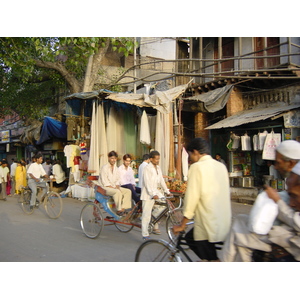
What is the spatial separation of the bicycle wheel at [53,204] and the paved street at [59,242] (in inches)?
8.0

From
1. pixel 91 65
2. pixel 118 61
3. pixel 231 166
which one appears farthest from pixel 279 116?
pixel 118 61

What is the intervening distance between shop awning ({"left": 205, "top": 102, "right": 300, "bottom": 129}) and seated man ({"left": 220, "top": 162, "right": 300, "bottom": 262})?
702cm

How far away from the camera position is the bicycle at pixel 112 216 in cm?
586

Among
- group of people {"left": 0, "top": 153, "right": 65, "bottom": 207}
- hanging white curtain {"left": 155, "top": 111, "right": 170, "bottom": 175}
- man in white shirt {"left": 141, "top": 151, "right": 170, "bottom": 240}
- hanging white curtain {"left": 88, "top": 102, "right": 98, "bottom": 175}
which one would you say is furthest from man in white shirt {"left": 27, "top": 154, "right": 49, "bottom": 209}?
man in white shirt {"left": 141, "top": 151, "right": 170, "bottom": 240}

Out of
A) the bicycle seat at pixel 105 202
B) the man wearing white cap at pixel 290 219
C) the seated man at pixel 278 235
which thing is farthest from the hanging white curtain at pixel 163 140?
the man wearing white cap at pixel 290 219

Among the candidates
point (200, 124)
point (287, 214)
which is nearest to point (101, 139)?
point (200, 124)

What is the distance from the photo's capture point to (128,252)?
17.2 feet

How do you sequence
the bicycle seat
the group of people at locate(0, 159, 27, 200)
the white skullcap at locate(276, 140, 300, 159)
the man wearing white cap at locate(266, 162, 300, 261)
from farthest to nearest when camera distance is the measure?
the group of people at locate(0, 159, 27, 200), the bicycle seat, the white skullcap at locate(276, 140, 300, 159), the man wearing white cap at locate(266, 162, 300, 261)

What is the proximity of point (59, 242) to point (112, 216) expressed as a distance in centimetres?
117

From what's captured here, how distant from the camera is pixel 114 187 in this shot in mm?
6348

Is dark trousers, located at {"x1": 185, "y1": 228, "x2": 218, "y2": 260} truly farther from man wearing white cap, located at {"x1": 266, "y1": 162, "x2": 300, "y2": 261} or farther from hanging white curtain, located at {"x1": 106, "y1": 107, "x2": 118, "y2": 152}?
hanging white curtain, located at {"x1": 106, "y1": 107, "x2": 118, "y2": 152}

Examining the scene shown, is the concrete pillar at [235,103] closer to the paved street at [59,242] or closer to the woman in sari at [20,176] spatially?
the paved street at [59,242]

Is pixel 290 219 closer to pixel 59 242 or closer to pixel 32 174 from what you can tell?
pixel 59 242

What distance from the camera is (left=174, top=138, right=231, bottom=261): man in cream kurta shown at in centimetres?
296
